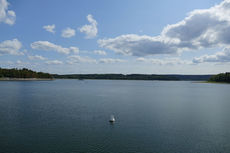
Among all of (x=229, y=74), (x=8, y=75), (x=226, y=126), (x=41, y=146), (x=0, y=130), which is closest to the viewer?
(x=41, y=146)

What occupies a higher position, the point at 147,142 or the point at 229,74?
the point at 229,74

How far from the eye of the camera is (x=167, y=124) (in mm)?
24297

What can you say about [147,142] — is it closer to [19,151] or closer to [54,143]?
[54,143]

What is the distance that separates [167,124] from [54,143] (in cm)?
1447

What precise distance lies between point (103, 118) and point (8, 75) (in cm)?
19319

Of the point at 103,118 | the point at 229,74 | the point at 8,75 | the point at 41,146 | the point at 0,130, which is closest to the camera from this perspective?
the point at 41,146

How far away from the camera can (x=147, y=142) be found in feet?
58.7

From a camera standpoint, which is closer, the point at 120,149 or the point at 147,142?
the point at 120,149

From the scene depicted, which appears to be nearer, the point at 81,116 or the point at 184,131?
the point at 184,131

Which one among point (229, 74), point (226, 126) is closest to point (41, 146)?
point (226, 126)

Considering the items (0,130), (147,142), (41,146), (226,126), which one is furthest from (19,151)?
(226,126)

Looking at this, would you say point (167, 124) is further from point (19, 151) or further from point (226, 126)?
point (19, 151)

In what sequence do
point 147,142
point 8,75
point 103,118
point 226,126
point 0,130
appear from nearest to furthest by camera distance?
point 147,142, point 0,130, point 226,126, point 103,118, point 8,75

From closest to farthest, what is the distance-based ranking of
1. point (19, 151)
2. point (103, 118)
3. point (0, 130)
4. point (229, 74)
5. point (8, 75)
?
point (19, 151), point (0, 130), point (103, 118), point (229, 74), point (8, 75)
